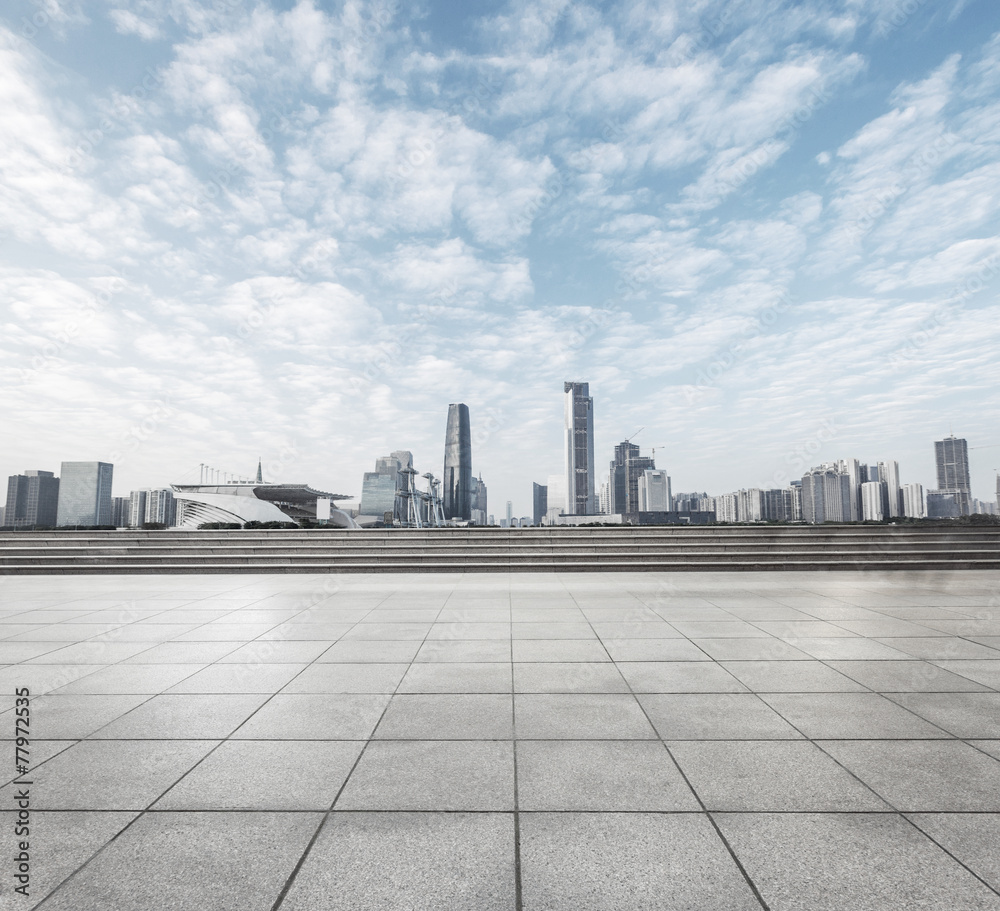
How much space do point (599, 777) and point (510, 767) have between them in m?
0.67

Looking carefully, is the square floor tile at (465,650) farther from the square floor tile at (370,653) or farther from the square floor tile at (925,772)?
the square floor tile at (925,772)

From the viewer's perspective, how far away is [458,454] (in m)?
188

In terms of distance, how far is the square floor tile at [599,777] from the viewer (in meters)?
3.72

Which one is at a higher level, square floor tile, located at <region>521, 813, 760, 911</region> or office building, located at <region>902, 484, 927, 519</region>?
office building, located at <region>902, 484, 927, 519</region>

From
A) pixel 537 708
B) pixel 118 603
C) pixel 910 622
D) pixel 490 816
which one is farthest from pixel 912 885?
pixel 118 603

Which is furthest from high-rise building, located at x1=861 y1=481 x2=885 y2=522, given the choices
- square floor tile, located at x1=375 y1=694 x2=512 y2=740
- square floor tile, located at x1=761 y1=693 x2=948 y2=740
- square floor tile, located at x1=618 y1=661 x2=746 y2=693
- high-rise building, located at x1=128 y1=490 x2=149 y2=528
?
high-rise building, located at x1=128 y1=490 x2=149 y2=528

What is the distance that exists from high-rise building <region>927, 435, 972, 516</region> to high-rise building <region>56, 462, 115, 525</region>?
10505 centimetres

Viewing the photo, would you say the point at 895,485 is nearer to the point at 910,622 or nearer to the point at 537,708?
the point at 910,622

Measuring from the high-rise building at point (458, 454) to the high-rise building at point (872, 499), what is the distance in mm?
121200

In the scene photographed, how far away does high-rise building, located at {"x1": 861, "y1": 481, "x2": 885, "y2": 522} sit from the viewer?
7081 cm

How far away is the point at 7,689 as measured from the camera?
6.19 metres

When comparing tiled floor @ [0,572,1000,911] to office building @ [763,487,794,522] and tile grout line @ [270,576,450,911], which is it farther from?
office building @ [763,487,794,522]

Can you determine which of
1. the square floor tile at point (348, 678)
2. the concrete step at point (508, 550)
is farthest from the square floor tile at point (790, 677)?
the concrete step at point (508, 550)

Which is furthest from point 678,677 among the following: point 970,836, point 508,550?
point 508,550
